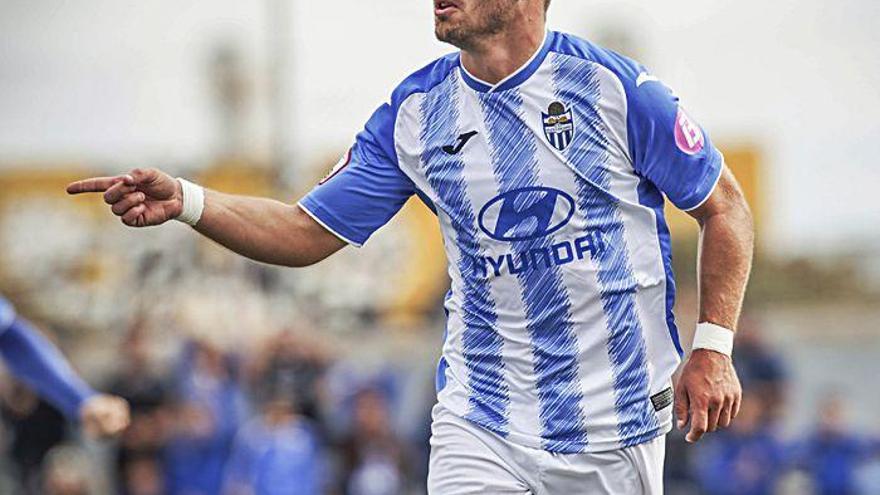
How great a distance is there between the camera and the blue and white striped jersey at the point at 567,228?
4.98 metres

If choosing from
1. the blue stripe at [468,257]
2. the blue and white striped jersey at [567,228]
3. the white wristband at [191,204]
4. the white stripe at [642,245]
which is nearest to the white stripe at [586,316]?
the blue and white striped jersey at [567,228]

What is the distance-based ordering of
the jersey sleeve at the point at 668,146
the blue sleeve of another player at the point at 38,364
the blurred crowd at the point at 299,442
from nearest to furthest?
the jersey sleeve at the point at 668,146 → the blue sleeve of another player at the point at 38,364 → the blurred crowd at the point at 299,442

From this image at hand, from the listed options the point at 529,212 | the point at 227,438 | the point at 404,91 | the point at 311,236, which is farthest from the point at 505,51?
the point at 227,438

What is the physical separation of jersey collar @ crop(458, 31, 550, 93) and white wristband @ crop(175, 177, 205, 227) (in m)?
0.91

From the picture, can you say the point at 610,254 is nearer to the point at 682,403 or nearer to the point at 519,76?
the point at 682,403

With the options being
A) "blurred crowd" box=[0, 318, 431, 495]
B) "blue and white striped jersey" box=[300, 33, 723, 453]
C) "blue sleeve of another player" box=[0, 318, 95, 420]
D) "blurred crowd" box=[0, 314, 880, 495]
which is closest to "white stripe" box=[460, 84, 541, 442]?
"blue and white striped jersey" box=[300, 33, 723, 453]

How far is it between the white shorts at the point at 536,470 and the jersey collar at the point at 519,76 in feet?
3.44

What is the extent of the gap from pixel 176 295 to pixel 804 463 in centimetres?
1147

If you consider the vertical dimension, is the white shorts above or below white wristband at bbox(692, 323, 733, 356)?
below

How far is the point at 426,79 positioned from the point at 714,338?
1219 millimetres

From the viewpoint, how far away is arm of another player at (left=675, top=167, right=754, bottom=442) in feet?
16.0

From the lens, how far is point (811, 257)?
3080 centimetres

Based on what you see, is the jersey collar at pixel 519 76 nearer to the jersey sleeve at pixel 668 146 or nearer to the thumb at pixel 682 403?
the jersey sleeve at pixel 668 146

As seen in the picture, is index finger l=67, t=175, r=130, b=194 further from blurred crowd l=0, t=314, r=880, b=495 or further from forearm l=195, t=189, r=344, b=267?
blurred crowd l=0, t=314, r=880, b=495
